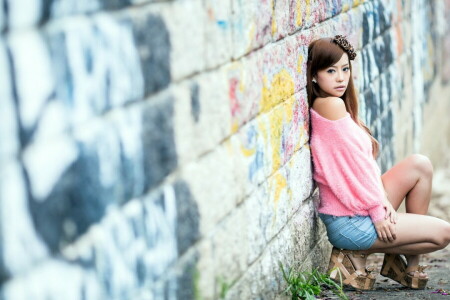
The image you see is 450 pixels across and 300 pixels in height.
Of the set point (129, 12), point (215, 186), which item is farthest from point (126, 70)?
point (215, 186)

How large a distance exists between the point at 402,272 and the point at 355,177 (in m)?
0.78

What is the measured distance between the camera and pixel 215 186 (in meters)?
3.07

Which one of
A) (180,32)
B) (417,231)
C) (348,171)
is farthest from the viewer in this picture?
(417,231)

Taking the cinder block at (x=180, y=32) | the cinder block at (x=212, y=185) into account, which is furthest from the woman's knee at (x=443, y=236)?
the cinder block at (x=180, y=32)

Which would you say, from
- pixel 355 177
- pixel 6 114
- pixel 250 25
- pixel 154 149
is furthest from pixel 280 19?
pixel 6 114

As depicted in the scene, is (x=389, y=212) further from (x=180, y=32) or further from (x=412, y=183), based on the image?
(x=180, y=32)

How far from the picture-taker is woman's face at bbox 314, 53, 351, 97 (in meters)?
4.46

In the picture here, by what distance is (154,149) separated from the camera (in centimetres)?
258

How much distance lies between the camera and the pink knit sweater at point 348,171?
4.30m

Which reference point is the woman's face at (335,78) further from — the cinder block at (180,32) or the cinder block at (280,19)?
the cinder block at (180,32)

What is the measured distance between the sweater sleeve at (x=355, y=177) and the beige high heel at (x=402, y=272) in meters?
0.53

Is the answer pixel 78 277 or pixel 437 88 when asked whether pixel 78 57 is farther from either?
pixel 437 88

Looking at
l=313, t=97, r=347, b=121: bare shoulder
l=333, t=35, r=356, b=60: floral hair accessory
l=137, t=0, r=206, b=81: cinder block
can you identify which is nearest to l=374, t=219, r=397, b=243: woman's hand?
l=313, t=97, r=347, b=121: bare shoulder

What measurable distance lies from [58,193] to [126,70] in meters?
0.50
